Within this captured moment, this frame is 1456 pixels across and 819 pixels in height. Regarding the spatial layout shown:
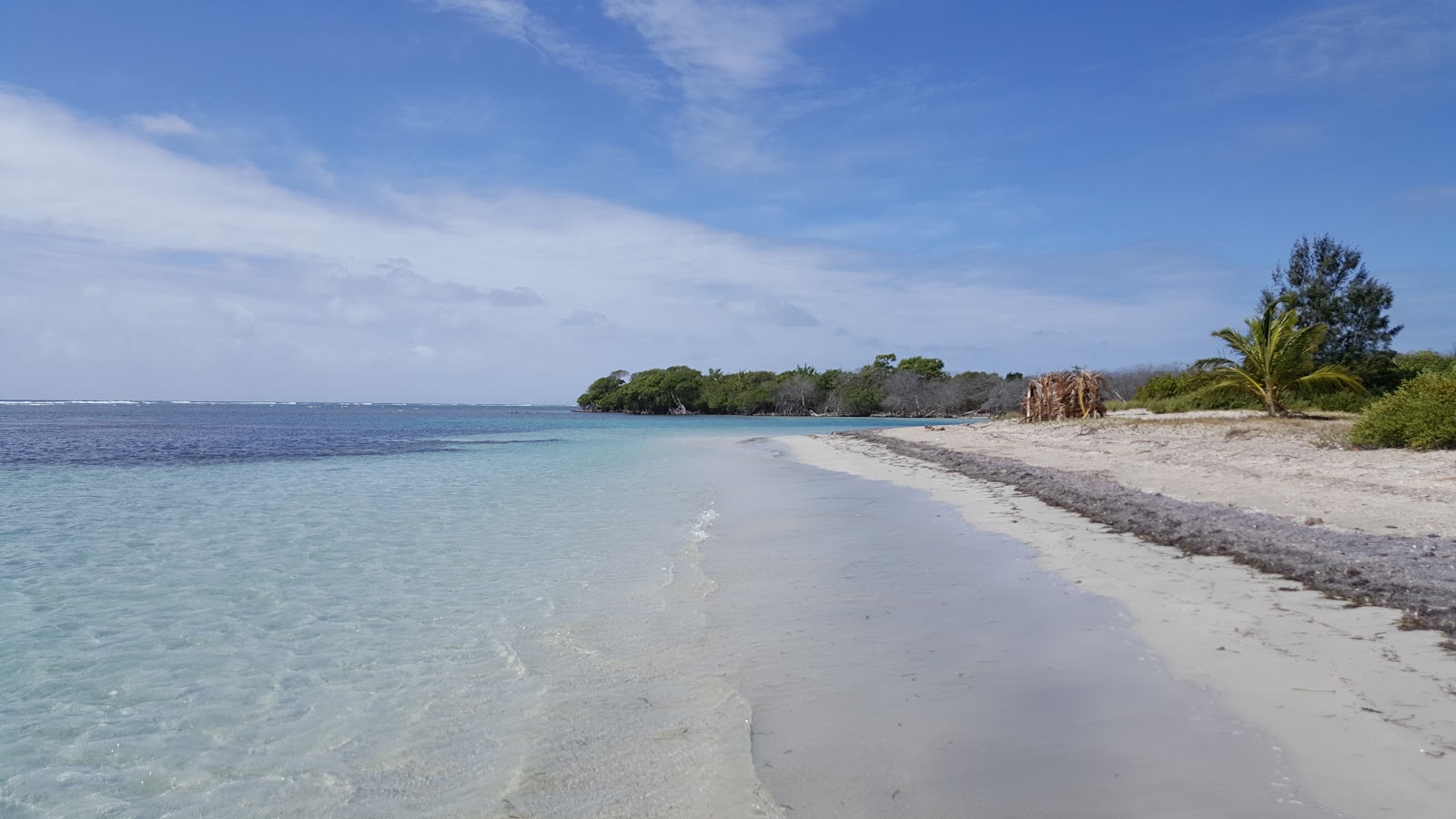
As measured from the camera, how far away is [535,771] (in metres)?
3.31

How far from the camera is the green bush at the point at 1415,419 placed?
11.8m

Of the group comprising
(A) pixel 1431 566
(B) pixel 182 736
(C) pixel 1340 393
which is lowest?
(B) pixel 182 736

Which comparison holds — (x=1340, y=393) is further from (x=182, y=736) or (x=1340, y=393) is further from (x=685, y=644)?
(x=182, y=736)

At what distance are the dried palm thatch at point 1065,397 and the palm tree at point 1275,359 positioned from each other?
22.1ft

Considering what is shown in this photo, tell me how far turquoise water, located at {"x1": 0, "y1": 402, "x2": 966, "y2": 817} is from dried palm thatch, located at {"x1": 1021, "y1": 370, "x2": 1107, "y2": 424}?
23.3 m

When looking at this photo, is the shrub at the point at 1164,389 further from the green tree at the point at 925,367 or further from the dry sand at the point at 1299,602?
Answer: the green tree at the point at 925,367

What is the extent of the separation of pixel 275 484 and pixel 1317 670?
17418 millimetres

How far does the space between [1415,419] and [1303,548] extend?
8.23 metres

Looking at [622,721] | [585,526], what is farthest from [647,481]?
[622,721]

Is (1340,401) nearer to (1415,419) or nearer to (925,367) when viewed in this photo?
(1415,419)

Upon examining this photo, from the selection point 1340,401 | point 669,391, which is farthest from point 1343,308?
point 669,391

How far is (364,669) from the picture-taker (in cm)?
476

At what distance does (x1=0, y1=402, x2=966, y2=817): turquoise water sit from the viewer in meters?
3.24

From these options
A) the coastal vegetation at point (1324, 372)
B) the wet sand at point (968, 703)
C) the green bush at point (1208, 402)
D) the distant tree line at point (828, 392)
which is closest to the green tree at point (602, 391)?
the distant tree line at point (828, 392)
